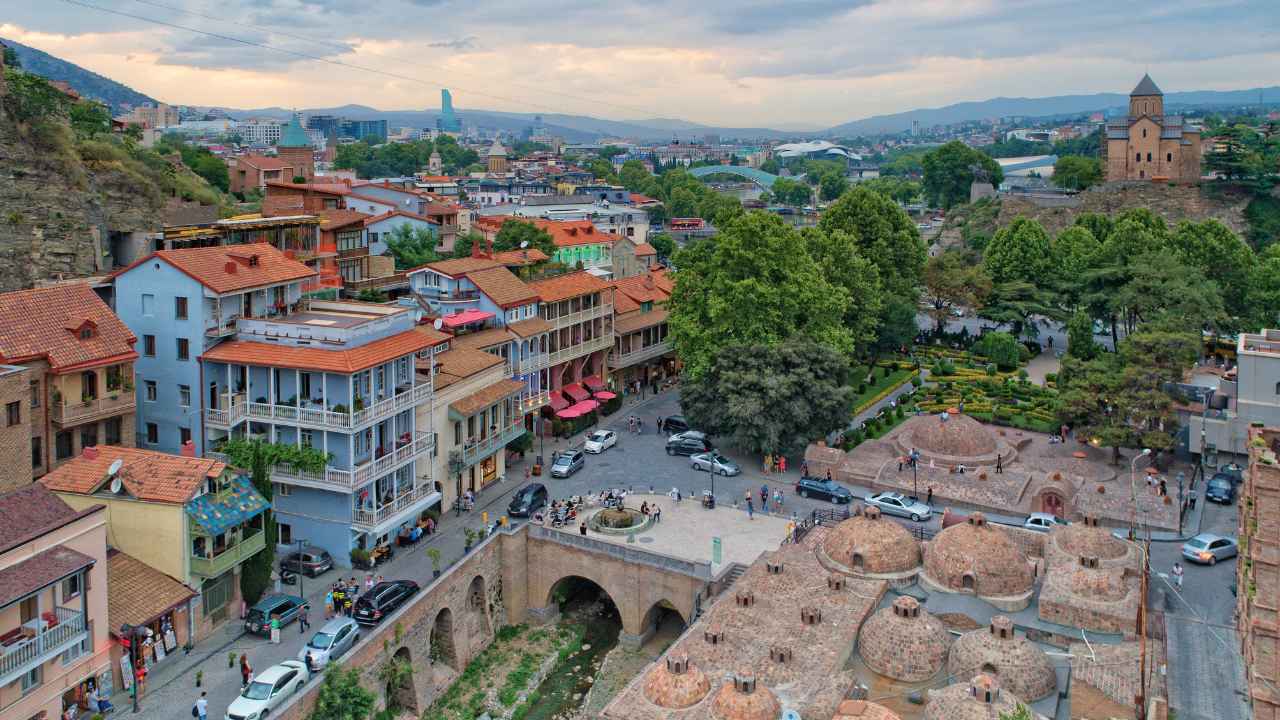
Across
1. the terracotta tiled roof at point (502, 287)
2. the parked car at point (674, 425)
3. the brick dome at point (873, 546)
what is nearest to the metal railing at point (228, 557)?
the brick dome at point (873, 546)

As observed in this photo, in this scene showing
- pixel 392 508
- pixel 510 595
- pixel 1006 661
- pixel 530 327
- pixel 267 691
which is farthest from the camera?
pixel 530 327

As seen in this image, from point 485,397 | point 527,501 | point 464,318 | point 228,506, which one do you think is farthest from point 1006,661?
point 464,318

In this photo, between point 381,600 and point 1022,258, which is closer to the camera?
point 381,600

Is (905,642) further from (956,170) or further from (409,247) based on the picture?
(956,170)

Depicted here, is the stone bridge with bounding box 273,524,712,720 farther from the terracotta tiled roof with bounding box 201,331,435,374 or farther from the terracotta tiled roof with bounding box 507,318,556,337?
the terracotta tiled roof with bounding box 507,318,556,337

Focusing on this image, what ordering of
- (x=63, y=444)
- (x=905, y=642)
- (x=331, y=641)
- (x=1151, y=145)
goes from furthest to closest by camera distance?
1. (x=1151, y=145)
2. (x=63, y=444)
3. (x=905, y=642)
4. (x=331, y=641)

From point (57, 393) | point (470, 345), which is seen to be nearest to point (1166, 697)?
point (470, 345)

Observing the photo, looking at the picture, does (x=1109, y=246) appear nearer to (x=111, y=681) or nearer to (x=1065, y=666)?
(x=1065, y=666)
